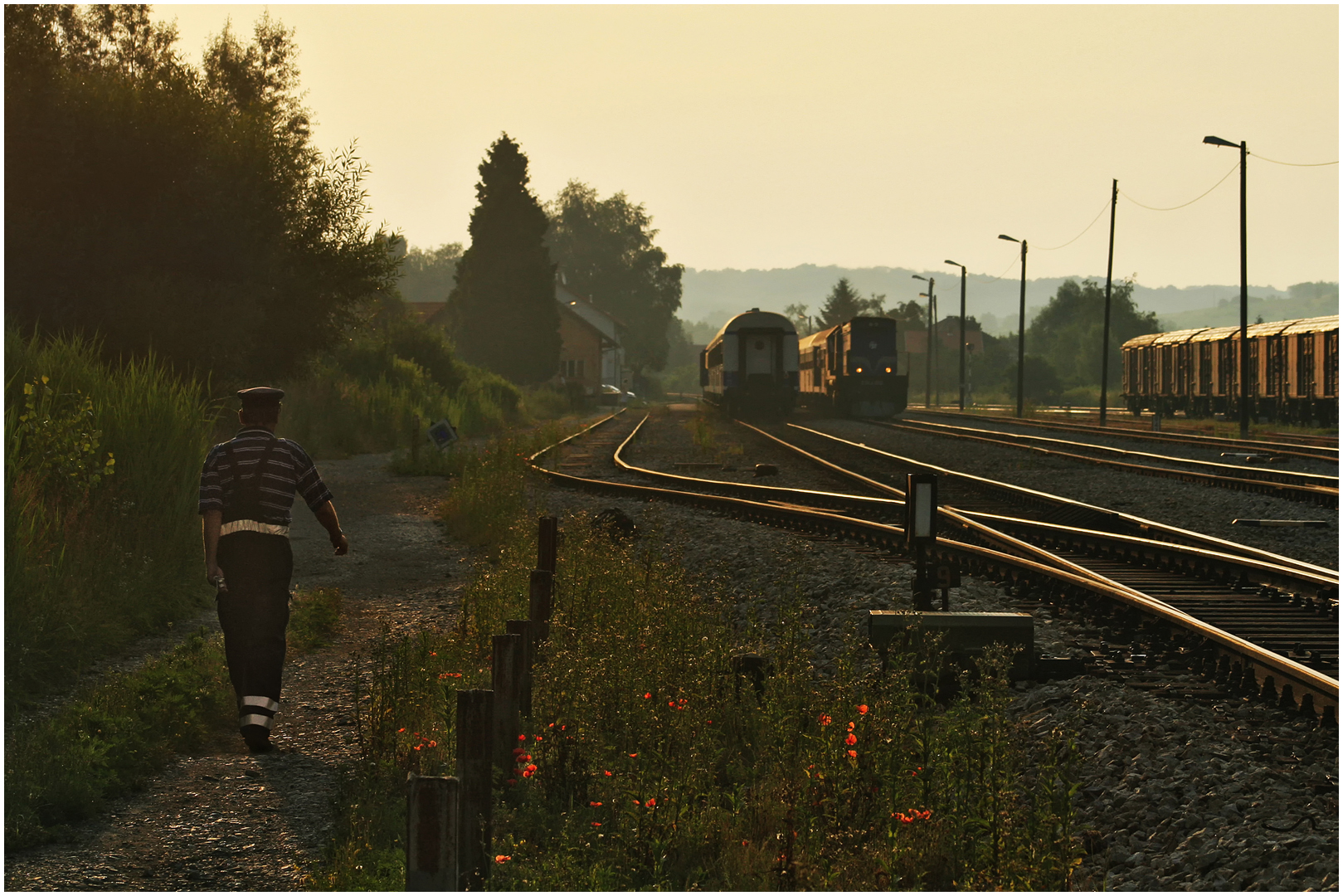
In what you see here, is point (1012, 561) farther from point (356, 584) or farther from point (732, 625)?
point (356, 584)

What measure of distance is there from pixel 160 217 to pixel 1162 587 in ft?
52.1

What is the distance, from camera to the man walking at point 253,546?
5.82 metres

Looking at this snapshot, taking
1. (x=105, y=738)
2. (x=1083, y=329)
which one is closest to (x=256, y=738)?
(x=105, y=738)

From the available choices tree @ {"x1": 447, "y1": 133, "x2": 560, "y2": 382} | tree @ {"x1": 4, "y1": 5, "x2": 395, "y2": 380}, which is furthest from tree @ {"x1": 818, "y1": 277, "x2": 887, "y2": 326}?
tree @ {"x1": 4, "y1": 5, "x2": 395, "y2": 380}

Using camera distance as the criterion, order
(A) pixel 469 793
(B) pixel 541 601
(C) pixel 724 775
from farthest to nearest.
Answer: (B) pixel 541 601 → (C) pixel 724 775 → (A) pixel 469 793

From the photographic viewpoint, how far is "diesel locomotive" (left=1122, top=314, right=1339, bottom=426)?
3381 cm

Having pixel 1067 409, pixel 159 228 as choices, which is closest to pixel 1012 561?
pixel 159 228

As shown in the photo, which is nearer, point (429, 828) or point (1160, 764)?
point (429, 828)

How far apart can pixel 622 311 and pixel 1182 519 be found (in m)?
96.9

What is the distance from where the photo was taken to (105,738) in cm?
589

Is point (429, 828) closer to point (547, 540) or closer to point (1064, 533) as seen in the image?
point (547, 540)

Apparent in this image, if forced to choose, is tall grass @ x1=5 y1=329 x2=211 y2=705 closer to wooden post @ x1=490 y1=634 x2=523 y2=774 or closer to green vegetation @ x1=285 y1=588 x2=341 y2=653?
green vegetation @ x1=285 y1=588 x2=341 y2=653

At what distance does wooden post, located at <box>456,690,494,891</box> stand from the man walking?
2.47 m

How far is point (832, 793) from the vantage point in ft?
15.3
